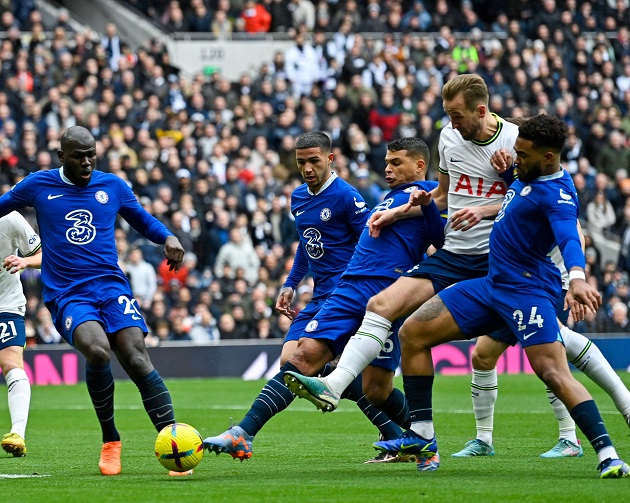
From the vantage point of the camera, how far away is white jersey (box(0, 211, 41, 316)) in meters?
11.0

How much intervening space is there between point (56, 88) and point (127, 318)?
15024 mm

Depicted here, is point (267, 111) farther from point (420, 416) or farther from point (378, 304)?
point (420, 416)

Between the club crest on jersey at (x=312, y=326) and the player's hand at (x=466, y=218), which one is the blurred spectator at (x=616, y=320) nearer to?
the club crest on jersey at (x=312, y=326)

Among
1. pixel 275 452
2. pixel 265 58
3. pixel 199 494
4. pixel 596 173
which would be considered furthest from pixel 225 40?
pixel 199 494

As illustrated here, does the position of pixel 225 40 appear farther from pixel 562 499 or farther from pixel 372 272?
A: pixel 562 499

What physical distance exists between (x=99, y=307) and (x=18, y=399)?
2295mm

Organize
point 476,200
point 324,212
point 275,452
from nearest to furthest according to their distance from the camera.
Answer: point 476,200 < point 324,212 < point 275,452

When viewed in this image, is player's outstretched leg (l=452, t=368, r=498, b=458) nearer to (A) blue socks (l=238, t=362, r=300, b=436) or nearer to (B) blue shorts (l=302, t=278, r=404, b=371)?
(B) blue shorts (l=302, t=278, r=404, b=371)

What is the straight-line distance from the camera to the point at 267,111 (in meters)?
25.4

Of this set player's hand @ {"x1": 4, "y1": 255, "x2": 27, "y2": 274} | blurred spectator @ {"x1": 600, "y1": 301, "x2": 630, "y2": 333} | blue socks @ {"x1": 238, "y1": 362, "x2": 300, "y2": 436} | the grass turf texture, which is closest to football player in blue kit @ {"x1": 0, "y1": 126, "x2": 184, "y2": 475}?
player's hand @ {"x1": 4, "y1": 255, "x2": 27, "y2": 274}

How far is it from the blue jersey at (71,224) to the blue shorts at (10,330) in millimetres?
2023

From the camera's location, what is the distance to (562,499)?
691 cm

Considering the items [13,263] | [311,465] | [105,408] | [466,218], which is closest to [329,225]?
[466,218]

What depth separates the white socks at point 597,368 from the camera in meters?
8.88
